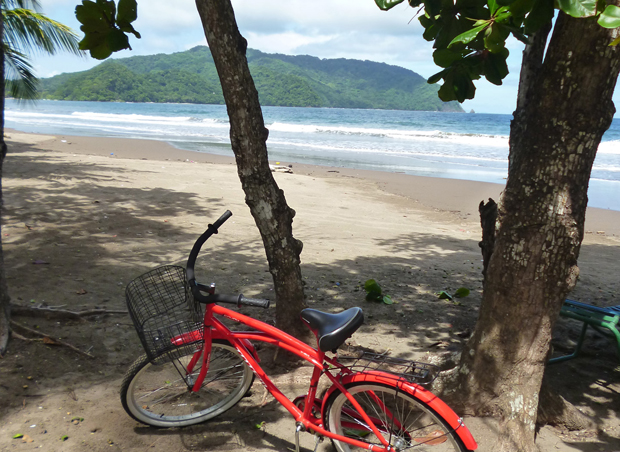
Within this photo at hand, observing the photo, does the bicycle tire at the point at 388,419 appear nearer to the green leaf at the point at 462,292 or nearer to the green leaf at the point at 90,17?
the green leaf at the point at 90,17

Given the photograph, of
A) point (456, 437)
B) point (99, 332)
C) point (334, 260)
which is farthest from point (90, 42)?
point (334, 260)

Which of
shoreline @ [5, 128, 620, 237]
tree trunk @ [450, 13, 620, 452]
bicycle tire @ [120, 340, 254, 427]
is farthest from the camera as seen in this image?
shoreline @ [5, 128, 620, 237]

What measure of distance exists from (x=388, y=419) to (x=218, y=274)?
3.40 m

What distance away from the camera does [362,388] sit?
7.82 feet

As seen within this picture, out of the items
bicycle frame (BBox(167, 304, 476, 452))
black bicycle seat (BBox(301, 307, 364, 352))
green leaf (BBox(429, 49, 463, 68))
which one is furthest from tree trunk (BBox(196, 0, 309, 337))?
green leaf (BBox(429, 49, 463, 68))

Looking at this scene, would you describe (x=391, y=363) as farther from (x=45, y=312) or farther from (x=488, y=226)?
(x=45, y=312)

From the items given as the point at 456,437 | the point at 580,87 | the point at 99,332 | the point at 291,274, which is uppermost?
the point at 580,87

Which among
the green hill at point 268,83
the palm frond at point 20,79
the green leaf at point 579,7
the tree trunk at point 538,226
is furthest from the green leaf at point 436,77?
the green hill at point 268,83

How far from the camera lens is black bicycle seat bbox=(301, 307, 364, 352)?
7.39 ft

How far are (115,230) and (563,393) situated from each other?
5868 mm

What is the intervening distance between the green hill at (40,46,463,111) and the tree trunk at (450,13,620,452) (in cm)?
7627

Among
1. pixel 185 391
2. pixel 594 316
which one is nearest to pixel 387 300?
pixel 594 316

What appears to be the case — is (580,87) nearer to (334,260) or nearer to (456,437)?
(456,437)

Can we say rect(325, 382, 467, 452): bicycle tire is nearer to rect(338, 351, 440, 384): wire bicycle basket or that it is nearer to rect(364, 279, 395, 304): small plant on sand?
rect(338, 351, 440, 384): wire bicycle basket
